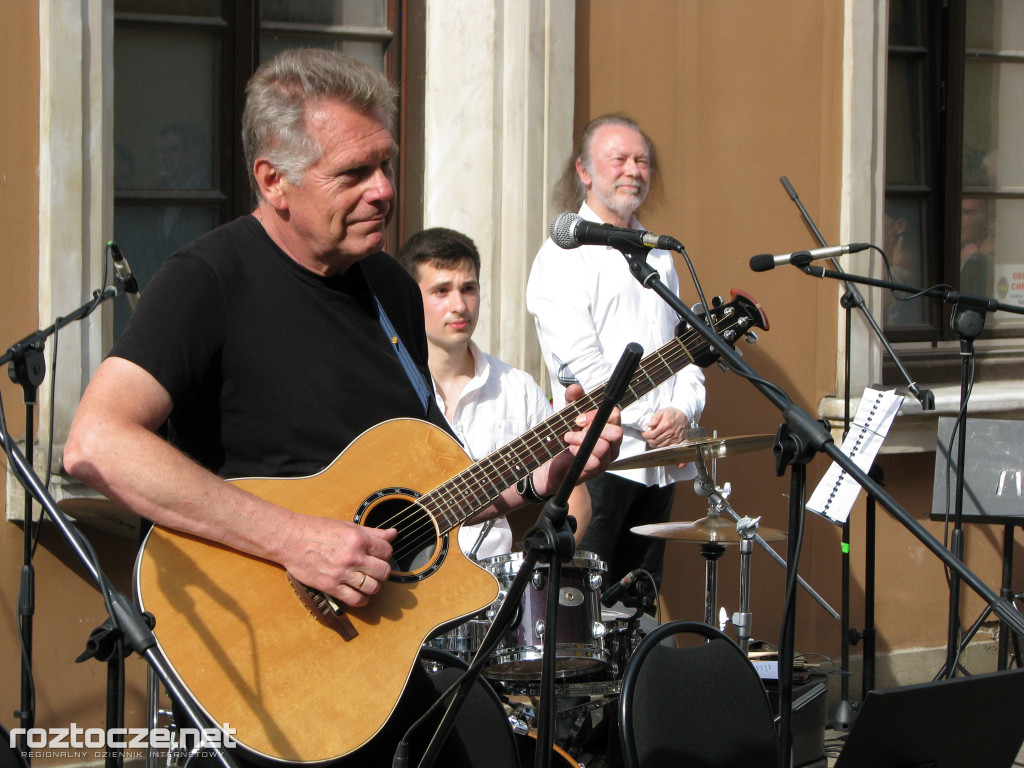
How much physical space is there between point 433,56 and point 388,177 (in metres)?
2.52

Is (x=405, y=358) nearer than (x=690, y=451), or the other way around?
(x=405, y=358)

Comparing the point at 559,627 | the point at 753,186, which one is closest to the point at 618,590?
the point at 559,627

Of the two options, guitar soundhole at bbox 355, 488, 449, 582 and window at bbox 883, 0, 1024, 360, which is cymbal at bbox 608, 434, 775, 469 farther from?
window at bbox 883, 0, 1024, 360

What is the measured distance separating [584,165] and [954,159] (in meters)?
2.72

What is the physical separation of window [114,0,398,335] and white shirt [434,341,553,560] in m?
1.34

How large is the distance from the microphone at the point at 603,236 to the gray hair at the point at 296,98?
48cm

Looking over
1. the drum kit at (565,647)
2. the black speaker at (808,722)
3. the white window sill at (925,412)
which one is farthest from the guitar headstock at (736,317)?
the white window sill at (925,412)

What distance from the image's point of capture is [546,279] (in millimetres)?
4414

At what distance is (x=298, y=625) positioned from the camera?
2148 millimetres

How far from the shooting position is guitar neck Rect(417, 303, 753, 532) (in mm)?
2367

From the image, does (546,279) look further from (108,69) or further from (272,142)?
(272,142)

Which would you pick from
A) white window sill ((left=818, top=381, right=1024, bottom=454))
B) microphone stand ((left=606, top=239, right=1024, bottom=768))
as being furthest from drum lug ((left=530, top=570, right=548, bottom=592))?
white window sill ((left=818, top=381, right=1024, bottom=454))

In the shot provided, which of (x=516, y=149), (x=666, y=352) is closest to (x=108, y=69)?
(x=516, y=149)

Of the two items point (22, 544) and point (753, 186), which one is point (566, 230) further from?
point (753, 186)
